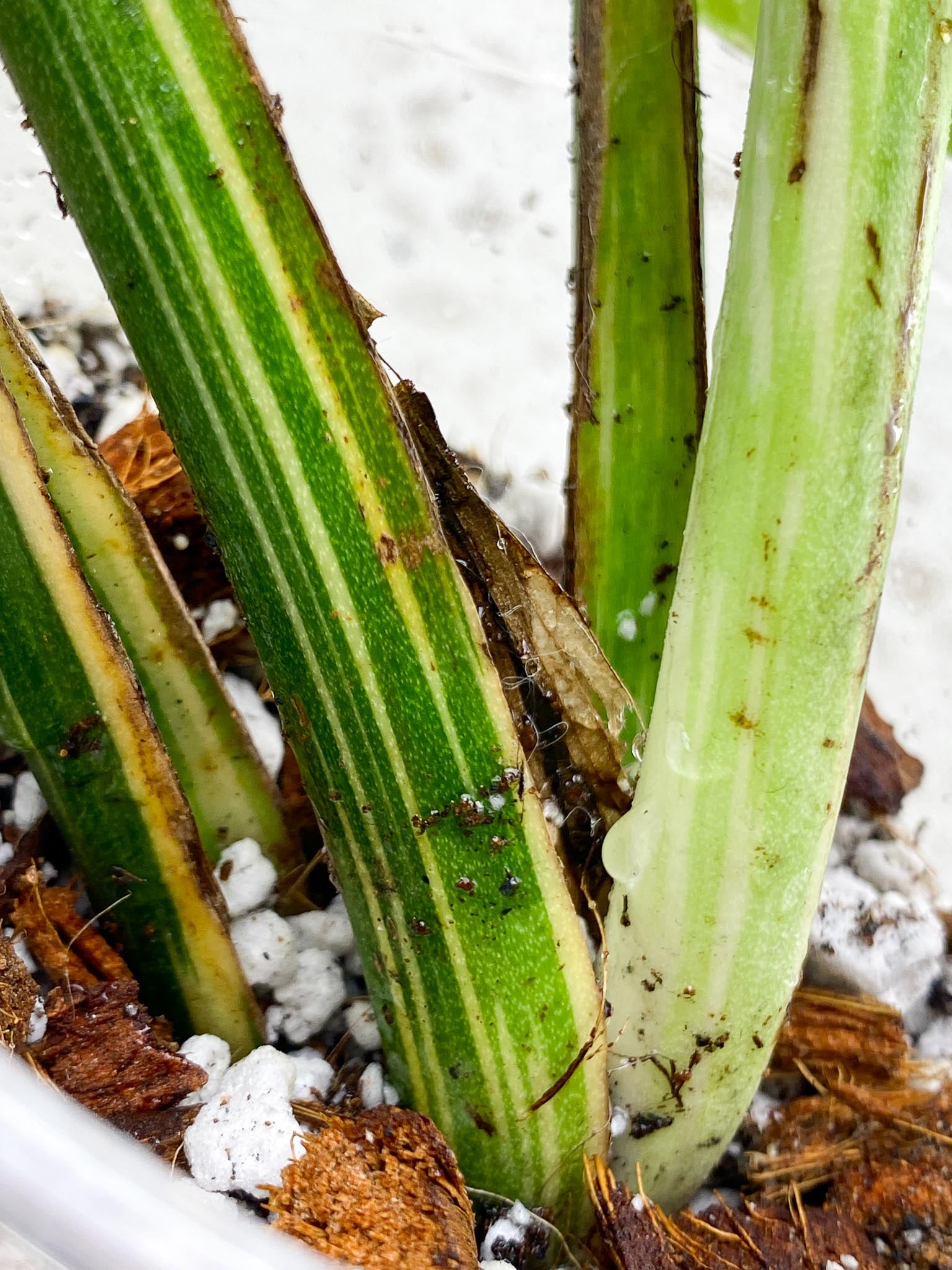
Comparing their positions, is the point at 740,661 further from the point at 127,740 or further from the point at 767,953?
the point at 127,740

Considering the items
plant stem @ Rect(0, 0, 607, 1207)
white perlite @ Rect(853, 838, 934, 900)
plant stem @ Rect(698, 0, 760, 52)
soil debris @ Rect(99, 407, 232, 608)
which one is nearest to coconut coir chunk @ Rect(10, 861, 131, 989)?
plant stem @ Rect(0, 0, 607, 1207)

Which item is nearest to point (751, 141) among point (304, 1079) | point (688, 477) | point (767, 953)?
point (688, 477)

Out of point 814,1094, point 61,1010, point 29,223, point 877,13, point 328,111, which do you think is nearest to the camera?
point 877,13

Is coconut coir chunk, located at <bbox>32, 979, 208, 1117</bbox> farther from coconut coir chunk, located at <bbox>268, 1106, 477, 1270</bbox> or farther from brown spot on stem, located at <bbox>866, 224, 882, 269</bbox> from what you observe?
brown spot on stem, located at <bbox>866, 224, 882, 269</bbox>

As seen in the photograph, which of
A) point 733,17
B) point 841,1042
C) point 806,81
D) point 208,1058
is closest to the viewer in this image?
point 806,81

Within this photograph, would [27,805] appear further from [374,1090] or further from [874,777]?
[874,777]

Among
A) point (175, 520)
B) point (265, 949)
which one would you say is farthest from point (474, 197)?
point (265, 949)
